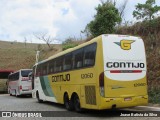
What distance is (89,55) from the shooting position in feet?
48.5

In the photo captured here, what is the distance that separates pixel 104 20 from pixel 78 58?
13.2m

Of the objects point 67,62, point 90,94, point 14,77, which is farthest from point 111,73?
point 14,77

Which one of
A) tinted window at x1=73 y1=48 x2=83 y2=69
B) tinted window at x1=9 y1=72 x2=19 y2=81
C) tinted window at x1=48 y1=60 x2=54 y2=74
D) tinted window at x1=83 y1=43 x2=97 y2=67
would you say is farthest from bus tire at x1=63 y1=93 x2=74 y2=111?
tinted window at x1=9 y1=72 x2=19 y2=81

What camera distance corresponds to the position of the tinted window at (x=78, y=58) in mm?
15785

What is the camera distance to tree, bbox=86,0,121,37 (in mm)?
28750

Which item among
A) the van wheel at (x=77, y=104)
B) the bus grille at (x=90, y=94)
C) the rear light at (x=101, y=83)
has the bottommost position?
the van wheel at (x=77, y=104)

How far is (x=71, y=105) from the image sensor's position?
17.0 meters

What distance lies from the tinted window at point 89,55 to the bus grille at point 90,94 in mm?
965

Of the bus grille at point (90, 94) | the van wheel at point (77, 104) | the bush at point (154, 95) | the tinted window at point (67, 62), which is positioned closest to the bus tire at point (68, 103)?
the van wheel at point (77, 104)

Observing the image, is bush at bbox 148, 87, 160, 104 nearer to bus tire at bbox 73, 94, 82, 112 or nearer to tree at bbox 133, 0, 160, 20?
bus tire at bbox 73, 94, 82, 112

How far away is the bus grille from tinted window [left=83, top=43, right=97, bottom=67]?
965 millimetres

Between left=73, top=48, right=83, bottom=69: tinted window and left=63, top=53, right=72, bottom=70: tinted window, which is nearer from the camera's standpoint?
left=73, top=48, right=83, bottom=69: tinted window

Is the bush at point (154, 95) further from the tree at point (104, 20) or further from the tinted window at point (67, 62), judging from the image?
the tree at point (104, 20)

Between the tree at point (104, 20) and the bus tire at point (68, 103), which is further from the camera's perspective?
the tree at point (104, 20)
